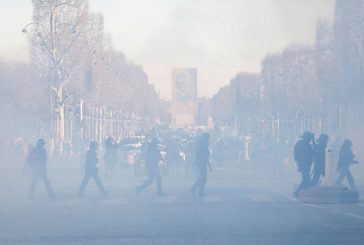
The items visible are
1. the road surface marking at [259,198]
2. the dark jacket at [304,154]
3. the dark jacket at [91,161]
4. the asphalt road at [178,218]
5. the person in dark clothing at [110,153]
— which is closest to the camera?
the asphalt road at [178,218]

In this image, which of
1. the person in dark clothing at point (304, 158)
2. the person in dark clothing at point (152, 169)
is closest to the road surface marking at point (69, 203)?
the person in dark clothing at point (152, 169)

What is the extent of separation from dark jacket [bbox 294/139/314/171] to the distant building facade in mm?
152198

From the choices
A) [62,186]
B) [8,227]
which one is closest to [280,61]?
[62,186]

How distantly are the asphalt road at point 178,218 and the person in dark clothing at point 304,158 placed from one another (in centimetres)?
74

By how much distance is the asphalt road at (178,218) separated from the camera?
674 inches

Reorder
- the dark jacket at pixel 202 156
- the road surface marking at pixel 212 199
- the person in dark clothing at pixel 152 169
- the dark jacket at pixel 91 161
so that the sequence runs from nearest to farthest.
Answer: the road surface marking at pixel 212 199 → the dark jacket at pixel 202 156 → the person in dark clothing at pixel 152 169 → the dark jacket at pixel 91 161

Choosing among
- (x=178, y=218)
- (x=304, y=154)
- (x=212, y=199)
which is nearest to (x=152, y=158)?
(x=212, y=199)

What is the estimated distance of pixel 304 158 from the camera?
89.1 ft

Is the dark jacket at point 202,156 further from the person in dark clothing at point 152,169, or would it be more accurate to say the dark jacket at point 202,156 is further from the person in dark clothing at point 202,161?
the person in dark clothing at point 152,169

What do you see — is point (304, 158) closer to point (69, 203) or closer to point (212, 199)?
point (212, 199)

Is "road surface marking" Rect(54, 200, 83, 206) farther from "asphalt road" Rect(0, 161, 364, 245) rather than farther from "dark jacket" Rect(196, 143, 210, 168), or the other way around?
"dark jacket" Rect(196, 143, 210, 168)

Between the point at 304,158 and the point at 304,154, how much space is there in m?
0.18

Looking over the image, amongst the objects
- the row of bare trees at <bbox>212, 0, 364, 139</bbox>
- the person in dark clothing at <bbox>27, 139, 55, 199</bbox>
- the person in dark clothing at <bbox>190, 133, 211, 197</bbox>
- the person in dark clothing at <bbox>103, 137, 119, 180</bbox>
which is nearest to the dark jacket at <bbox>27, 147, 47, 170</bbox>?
the person in dark clothing at <bbox>27, 139, 55, 199</bbox>

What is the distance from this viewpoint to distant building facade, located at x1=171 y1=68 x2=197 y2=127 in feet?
592
